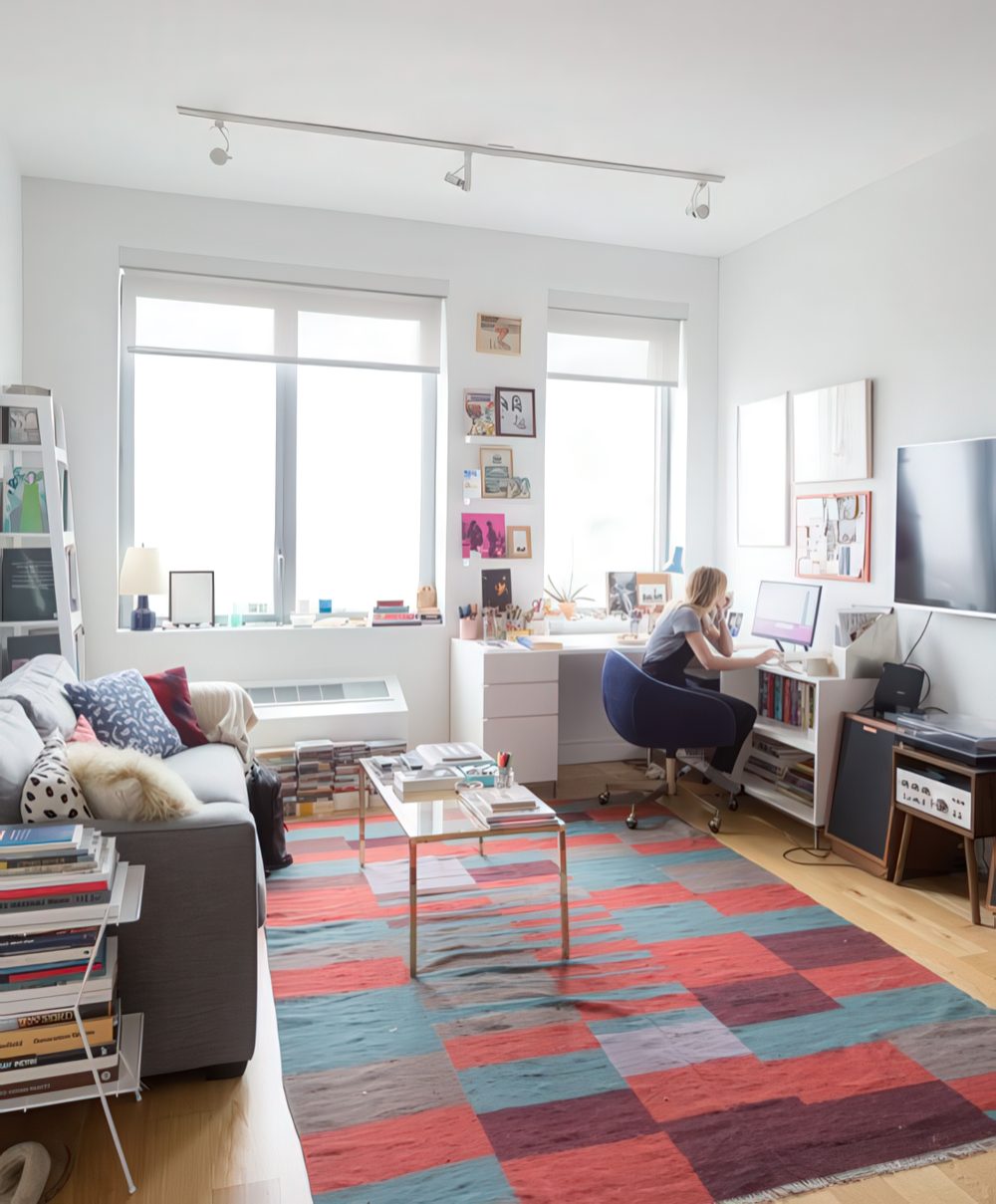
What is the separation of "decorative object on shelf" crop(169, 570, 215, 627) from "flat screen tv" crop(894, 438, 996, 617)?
319 centimetres

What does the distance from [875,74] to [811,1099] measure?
3.15m

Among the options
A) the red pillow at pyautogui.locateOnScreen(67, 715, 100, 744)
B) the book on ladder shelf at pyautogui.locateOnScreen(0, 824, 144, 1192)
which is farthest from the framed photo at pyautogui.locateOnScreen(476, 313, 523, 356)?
the book on ladder shelf at pyautogui.locateOnScreen(0, 824, 144, 1192)

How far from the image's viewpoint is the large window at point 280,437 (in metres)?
4.68

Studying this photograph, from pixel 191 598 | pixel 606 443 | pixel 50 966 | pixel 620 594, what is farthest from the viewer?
pixel 606 443

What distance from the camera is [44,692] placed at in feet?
9.62

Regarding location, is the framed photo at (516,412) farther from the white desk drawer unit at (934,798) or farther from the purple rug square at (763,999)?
the purple rug square at (763,999)

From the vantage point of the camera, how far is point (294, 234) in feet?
15.4

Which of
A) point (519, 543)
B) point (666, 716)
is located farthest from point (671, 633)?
point (519, 543)

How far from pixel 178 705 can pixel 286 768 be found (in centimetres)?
78

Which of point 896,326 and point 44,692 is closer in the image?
point 44,692

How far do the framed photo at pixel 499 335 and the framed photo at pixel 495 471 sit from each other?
1.73ft

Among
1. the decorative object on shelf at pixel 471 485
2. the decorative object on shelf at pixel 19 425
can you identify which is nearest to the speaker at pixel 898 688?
the decorative object on shelf at pixel 471 485

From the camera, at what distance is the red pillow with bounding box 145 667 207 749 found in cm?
371

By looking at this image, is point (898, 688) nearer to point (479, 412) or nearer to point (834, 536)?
point (834, 536)
